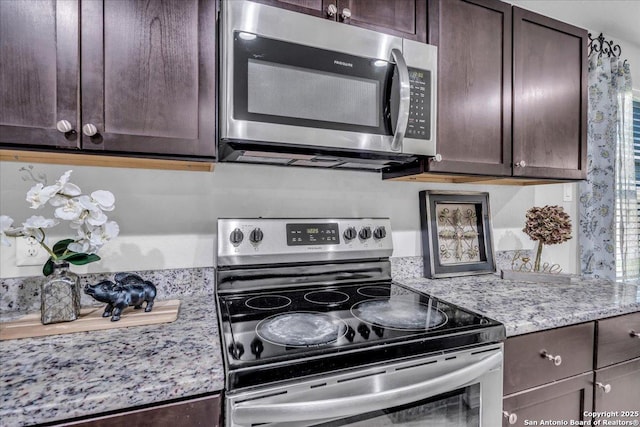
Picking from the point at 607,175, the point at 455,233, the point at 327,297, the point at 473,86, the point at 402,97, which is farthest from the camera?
the point at 607,175

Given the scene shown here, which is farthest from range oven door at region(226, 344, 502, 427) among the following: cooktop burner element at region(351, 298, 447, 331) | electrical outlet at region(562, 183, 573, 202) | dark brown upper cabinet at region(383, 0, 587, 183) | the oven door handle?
electrical outlet at region(562, 183, 573, 202)

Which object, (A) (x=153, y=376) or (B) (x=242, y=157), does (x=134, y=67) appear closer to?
(B) (x=242, y=157)

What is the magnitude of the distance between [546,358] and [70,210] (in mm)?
1560

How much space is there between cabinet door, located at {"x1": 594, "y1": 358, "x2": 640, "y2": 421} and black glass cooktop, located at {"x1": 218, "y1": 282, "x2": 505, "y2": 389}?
58cm

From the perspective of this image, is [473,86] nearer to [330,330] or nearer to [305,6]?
[305,6]

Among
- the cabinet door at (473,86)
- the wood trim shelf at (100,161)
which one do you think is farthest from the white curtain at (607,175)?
the wood trim shelf at (100,161)

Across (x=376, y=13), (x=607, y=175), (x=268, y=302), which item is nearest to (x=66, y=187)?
(x=268, y=302)

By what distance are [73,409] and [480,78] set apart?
1.68m

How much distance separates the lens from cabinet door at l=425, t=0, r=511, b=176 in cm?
134

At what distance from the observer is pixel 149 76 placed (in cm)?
95

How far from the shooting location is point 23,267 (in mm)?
1108

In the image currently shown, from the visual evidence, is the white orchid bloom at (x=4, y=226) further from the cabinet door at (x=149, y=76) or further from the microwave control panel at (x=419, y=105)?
the microwave control panel at (x=419, y=105)

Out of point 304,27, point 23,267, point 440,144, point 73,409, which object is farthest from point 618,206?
point 23,267

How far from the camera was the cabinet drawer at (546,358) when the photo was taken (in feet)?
3.40
